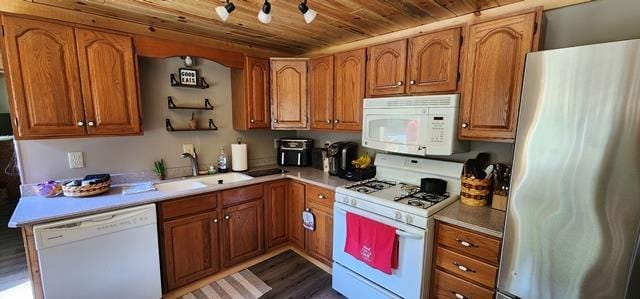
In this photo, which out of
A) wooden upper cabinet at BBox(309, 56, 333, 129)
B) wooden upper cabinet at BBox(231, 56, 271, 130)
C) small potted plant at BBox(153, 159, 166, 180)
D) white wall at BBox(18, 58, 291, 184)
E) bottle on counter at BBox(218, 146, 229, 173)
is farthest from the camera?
bottle on counter at BBox(218, 146, 229, 173)

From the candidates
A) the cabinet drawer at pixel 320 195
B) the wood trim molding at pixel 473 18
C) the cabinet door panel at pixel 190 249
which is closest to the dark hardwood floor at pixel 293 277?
the cabinet door panel at pixel 190 249

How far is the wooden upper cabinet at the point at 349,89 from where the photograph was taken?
2.36 meters

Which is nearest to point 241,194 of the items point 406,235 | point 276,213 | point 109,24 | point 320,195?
point 276,213

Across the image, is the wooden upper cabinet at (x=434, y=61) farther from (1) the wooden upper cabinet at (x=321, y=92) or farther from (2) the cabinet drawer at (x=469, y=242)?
(2) the cabinet drawer at (x=469, y=242)

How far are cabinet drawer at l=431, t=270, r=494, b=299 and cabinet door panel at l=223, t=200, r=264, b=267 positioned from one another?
5.42 ft

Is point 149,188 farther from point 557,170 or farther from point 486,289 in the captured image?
point 557,170

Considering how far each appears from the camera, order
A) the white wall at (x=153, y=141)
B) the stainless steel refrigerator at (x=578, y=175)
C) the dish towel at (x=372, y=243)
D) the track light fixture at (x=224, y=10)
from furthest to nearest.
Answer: the white wall at (x=153, y=141) → the dish towel at (x=372, y=243) → the track light fixture at (x=224, y=10) → the stainless steel refrigerator at (x=578, y=175)

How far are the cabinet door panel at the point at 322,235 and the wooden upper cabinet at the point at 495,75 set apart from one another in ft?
4.35

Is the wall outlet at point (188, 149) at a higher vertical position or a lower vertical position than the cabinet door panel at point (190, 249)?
higher

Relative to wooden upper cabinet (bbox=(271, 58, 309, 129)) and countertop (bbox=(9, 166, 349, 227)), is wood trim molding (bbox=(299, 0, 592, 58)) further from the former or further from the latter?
countertop (bbox=(9, 166, 349, 227))

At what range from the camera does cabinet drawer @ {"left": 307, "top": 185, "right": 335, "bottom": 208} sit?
7.80 feet

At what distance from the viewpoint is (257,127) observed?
285 cm

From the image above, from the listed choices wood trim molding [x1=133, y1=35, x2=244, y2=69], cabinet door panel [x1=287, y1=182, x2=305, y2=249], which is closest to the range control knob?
cabinet door panel [x1=287, y1=182, x2=305, y2=249]

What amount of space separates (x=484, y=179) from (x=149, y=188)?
8.39ft
